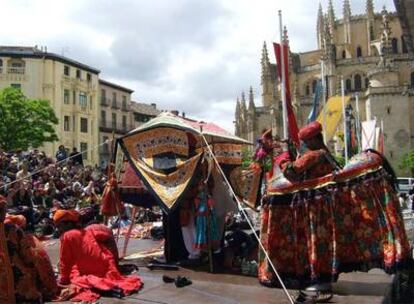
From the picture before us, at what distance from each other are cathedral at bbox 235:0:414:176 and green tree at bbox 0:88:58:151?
1161 inches

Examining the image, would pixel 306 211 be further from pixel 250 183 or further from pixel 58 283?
pixel 58 283

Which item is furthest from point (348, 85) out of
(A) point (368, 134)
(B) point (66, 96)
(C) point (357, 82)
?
(A) point (368, 134)

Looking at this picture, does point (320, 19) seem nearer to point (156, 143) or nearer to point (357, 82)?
point (357, 82)

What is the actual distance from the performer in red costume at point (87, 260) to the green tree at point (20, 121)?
143 ft

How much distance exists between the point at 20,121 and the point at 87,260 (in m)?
44.3

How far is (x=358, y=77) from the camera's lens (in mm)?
77938

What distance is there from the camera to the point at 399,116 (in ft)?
226

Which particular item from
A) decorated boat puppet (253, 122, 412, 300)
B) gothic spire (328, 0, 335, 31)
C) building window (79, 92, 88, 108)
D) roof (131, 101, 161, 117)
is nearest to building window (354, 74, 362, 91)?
gothic spire (328, 0, 335, 31)

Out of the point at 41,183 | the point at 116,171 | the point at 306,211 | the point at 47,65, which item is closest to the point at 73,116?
the point at 47,65

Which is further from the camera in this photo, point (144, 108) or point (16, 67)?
point (144, 108)

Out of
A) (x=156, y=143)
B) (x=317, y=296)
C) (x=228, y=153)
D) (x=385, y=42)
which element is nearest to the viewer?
(x=317, y=296)

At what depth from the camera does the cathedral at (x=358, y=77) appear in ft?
226

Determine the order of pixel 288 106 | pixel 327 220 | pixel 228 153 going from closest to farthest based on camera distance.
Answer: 1. pixel 327 220
2. pixel 228 153
3. pixel 288 106

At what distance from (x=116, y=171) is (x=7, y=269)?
3.83 m
